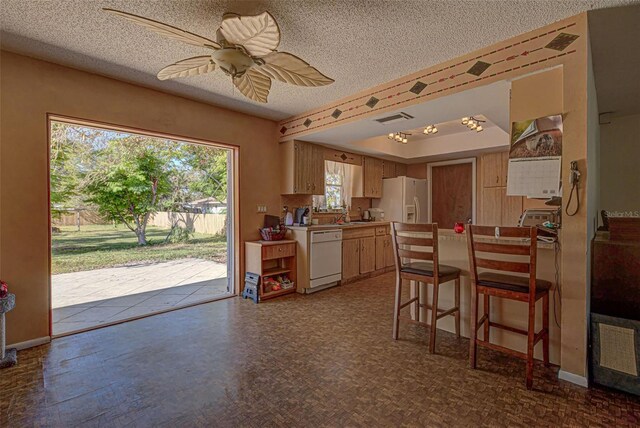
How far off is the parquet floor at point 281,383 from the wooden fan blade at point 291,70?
2.18 metres

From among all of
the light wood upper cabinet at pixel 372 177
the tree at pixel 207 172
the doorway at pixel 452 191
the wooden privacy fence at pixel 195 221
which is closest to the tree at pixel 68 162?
the wooden privacy fence at pixel 195 221

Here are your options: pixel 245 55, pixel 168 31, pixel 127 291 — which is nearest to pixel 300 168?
pixel 245 55

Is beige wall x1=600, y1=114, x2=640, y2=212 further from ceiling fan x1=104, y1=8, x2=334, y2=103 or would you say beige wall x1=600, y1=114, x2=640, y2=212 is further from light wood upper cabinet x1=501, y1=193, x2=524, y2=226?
ceiling fan x1=104, y1=8, x2=334, y2=103

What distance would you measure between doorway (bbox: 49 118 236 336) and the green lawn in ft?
0.05

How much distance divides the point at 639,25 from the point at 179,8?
10.5 feet

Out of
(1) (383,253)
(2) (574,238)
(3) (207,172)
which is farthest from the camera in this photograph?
(3) (207,172)

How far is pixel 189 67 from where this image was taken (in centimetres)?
223

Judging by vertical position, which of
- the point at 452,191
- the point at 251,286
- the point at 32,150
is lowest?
the point at 251,286

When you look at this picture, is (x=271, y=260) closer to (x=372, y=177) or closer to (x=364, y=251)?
(x=364, y=251)

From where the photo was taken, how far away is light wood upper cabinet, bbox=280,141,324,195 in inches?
179

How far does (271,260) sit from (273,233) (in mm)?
447

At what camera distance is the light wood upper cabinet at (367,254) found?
5078mm

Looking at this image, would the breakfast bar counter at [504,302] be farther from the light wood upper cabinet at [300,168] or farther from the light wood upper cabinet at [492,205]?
the light wood upper cabinet at [492,205]

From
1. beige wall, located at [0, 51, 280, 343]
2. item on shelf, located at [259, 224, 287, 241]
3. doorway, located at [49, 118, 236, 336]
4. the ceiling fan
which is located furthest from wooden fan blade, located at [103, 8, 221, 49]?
item on shelf, located at [259, 224, 287, 241]
